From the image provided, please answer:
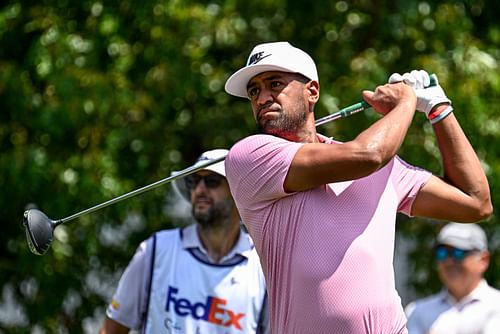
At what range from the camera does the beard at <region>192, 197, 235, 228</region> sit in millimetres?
5461

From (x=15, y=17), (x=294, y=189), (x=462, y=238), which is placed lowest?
(x=462, y=238)

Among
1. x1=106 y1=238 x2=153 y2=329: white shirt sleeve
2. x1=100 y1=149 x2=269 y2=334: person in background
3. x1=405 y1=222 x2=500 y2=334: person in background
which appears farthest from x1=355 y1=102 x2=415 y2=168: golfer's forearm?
x1=405 y1=222 x2=500 y2=334: person in background

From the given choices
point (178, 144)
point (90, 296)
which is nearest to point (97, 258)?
point (90, 296)

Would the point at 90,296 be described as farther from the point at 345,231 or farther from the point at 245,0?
the point at 345,231

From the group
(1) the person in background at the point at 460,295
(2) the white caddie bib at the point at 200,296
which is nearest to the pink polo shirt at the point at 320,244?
(2) the white caddie bib at the point at 200,296

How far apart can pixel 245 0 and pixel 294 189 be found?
4.37m

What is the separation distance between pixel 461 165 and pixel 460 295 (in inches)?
105

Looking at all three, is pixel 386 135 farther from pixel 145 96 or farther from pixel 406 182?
pixel 145 96

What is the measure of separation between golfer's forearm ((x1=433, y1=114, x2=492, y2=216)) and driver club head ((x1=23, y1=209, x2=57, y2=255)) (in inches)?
75.2

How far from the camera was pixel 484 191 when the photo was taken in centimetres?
392

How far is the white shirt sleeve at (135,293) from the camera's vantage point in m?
5.20

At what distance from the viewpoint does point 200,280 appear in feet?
16.9

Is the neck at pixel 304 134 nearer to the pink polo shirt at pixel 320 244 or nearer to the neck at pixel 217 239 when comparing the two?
the pink polo shirt at pixel 320 244

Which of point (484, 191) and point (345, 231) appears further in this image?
point (484, 191)
